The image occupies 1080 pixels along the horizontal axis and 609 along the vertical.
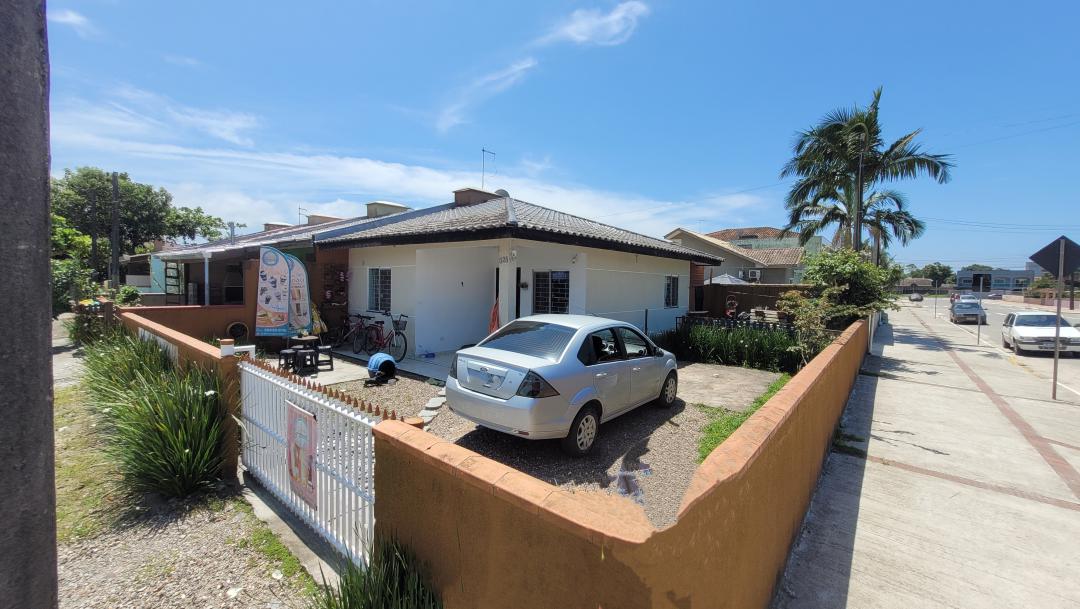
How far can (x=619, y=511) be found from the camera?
Result: 5.57ft

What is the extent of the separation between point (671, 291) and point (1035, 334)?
1153 cm

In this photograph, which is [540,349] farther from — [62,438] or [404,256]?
[404,256]

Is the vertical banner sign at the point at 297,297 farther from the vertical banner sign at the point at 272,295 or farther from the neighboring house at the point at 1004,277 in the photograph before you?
the neighboring house at the point at 1004,277

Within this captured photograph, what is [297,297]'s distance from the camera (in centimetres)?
1069

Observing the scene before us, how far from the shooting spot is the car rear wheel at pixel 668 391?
715 centimetres

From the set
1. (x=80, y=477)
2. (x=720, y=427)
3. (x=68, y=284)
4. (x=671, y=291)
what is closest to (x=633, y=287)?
(x=671, y=291)

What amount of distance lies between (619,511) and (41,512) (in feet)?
5.93

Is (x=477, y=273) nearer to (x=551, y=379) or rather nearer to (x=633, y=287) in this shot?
(x=633, y=287)

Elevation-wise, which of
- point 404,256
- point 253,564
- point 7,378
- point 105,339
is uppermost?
point 404,256

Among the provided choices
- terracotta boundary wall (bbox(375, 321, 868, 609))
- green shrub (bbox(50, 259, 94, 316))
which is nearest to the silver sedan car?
terracotta boundary wall (bbox(375, 321, 868, 609))

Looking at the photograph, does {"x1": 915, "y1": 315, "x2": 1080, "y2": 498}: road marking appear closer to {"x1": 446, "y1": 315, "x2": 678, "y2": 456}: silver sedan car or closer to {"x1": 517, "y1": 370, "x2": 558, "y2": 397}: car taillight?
{"x1": 446, "y1": 315, "x2": 678, "y2": 456}: silver sedan car

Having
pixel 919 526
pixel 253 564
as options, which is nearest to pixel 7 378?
pixel 253 564

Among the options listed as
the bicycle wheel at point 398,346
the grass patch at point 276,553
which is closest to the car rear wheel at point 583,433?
the grass patch at point 276,553

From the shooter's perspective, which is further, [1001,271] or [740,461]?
[1001,271]
